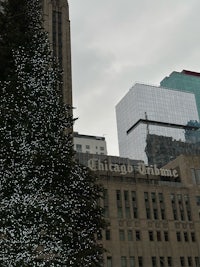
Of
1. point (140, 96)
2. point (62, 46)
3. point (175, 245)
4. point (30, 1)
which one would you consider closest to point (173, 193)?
point (175, 245)

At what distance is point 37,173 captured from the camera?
72.4 feet

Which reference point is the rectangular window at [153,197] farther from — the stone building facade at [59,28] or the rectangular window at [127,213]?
the stone building facade at [59,28]

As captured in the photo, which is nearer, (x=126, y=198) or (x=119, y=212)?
(x=119, y=212)

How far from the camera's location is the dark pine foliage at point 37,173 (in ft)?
67.1

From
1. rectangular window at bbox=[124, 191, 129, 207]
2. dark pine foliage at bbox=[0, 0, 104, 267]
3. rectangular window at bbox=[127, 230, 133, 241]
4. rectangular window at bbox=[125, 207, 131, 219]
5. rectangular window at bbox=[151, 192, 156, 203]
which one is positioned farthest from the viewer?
rectangular window at bbox=[151, 192, 156, 203]

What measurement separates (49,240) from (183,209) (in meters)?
61.7

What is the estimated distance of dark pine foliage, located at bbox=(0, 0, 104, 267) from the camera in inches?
805

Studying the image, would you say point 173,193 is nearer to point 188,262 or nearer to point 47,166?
point 188,262

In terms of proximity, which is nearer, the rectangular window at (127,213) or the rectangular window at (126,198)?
the rectangular window at (127,213)

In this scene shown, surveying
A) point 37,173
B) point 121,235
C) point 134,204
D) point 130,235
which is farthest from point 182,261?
point 37,173

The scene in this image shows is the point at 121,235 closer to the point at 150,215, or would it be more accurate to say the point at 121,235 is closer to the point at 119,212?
the point at 119,212

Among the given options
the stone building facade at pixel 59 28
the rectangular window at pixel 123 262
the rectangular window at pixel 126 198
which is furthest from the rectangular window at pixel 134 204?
the stone building facade at pixel 59 28

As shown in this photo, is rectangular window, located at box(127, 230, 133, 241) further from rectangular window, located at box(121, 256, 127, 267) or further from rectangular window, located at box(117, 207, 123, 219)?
rectangular window, located at box(121, 256, 127, 267)

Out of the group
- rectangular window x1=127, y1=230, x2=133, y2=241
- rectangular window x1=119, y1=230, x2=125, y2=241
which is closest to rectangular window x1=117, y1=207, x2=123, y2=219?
rectangular window x1=119, y1=230, x2=125, y2=241
